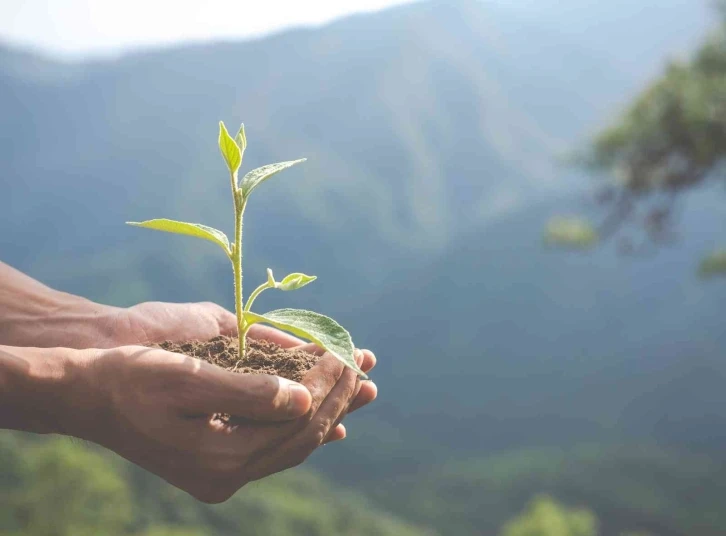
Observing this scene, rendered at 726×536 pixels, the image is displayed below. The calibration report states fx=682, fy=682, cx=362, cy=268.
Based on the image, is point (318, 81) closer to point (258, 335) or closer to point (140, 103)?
point (140, 103)

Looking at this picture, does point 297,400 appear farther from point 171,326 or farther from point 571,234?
point 571,234

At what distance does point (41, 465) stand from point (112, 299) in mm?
11595

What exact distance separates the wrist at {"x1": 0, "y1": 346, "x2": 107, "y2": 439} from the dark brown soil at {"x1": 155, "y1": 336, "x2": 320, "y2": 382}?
225 millimetres

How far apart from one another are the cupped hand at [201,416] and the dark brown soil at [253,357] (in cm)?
9

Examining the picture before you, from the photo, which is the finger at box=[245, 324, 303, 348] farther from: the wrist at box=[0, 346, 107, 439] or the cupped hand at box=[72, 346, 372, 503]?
the wrist at box=[0, 346, 107, 439]

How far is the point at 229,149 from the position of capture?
1.21m

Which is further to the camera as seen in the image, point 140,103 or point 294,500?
point 140,103

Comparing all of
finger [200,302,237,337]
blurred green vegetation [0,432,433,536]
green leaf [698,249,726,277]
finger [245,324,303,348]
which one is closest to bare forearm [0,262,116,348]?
finger [200,302,237,337]

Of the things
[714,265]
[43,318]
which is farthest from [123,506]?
[43,318]

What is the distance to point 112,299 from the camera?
72.1 feet

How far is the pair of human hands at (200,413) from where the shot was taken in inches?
40.8

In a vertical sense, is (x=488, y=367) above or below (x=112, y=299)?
above

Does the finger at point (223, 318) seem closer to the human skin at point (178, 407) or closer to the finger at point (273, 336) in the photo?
the finger at point (273, 336)

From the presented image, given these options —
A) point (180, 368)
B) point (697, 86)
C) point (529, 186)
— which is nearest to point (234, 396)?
point (180, 368)
